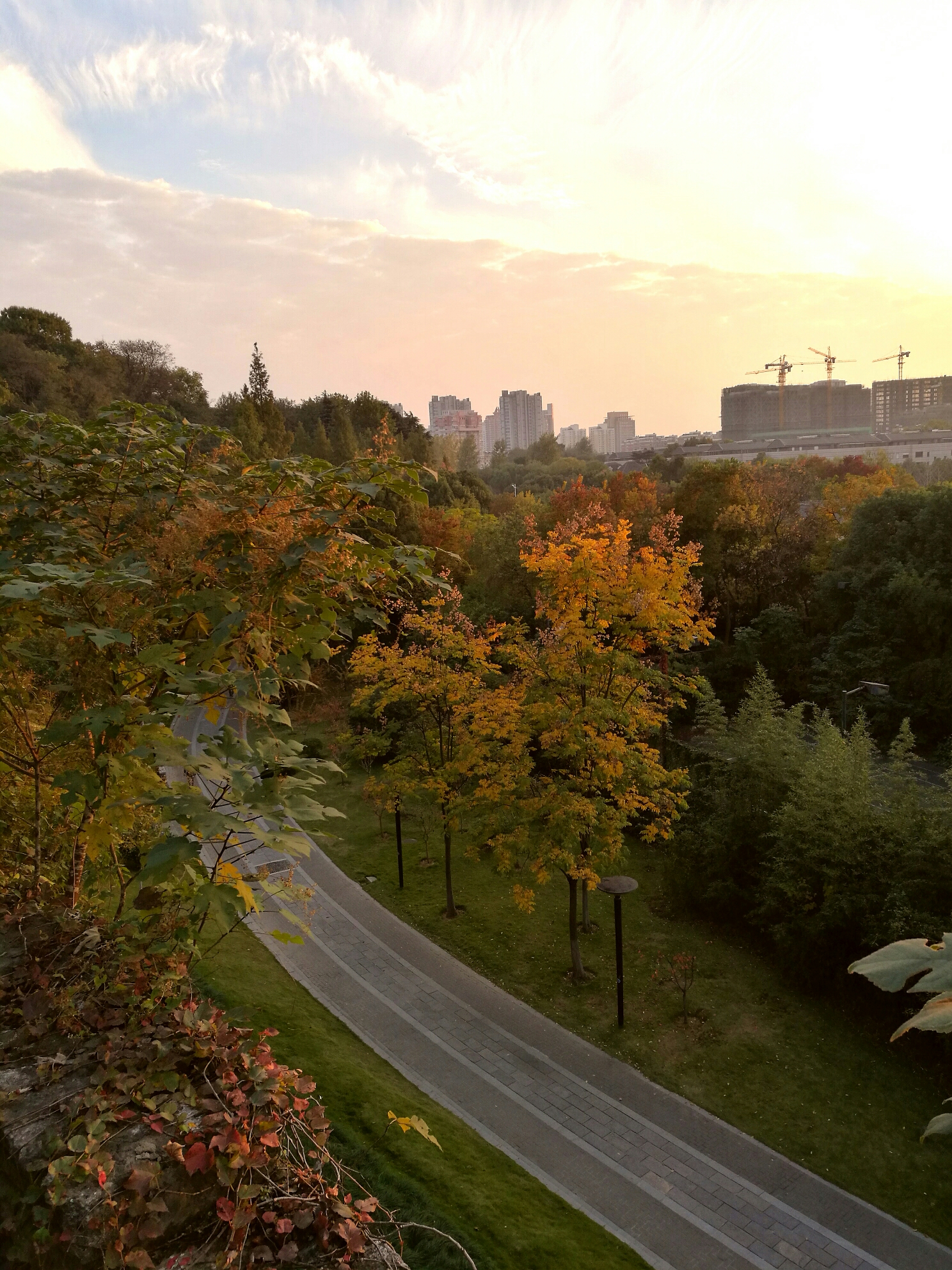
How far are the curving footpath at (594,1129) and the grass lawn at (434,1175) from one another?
38 centimetres

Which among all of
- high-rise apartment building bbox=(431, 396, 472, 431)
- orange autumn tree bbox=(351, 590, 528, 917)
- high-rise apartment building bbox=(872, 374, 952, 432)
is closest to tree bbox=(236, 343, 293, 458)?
orange autumn tree bbox=(351, 590, 528, 917)

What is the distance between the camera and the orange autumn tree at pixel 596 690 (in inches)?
449

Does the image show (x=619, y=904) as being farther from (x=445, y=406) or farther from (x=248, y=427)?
(x=445, y=406)

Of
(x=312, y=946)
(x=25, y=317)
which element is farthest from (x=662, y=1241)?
(x=25, y=317)

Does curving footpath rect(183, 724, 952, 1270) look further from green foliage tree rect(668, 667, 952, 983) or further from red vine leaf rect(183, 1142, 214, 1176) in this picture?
red vine leaf rect(183, 1142, 214, 1176)

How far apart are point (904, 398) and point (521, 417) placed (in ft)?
293

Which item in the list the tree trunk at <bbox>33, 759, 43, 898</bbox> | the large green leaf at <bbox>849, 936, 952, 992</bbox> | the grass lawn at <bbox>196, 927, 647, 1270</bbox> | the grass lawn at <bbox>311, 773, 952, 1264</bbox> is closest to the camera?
the large green leaf at <bbox>849, 936, 952, 992</bbox>

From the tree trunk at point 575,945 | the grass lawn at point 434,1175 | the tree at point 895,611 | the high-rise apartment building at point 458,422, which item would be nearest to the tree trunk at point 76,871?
the grass lawn at point 434,1175

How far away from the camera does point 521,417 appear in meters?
193

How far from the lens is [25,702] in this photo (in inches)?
194

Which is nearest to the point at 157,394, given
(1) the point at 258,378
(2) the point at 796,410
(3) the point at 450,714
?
(1) the point at 258,378

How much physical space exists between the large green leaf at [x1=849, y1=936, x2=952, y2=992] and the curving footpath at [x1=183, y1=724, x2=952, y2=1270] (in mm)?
7249

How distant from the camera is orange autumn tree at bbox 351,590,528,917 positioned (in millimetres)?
12211

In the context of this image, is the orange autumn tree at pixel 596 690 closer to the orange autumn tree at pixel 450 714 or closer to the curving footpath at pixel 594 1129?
the orange autumn tree at pixel 450 714
